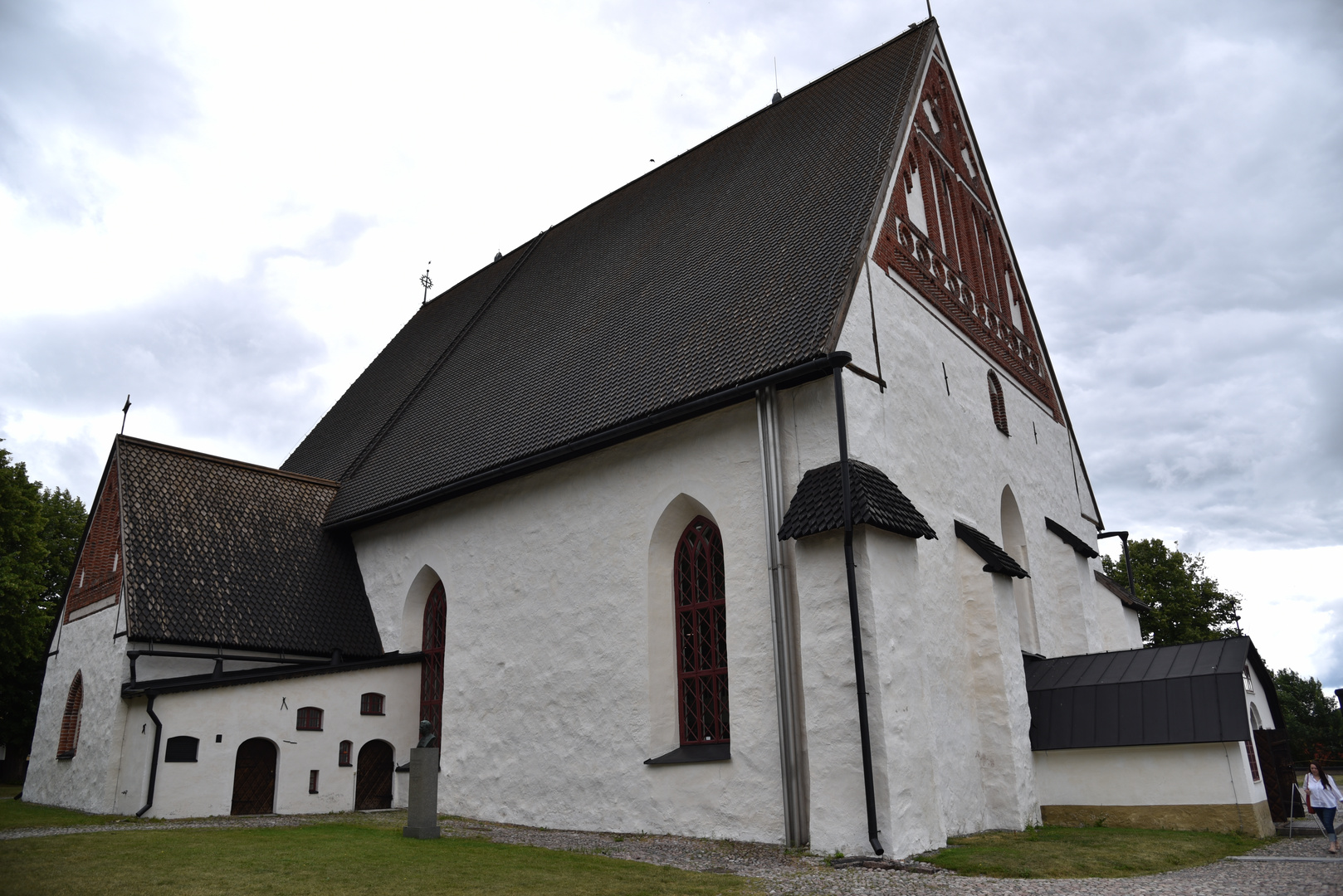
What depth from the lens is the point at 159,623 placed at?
1428 centimetres

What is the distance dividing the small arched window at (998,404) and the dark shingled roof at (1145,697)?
4019 mm

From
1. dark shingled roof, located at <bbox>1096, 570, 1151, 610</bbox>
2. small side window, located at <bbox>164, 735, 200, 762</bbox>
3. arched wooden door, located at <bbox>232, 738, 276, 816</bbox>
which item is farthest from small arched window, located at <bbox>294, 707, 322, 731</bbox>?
dark shingled roof, located at <bbox>1096, 570, 1151, 610</bbox>

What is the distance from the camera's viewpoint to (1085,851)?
9.41 m

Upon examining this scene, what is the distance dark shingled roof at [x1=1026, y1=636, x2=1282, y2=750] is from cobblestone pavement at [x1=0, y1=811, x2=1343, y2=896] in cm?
148

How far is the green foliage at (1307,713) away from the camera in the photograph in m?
46.4

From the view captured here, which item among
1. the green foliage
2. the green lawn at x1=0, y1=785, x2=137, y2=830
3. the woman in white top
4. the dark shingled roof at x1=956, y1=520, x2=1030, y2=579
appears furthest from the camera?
the green foliage

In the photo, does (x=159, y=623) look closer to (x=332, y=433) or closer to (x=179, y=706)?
(x=179, y=706)

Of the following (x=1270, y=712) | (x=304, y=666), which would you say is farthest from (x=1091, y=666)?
(x=304, y=666)

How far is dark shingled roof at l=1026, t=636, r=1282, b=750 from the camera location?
11.3 metres

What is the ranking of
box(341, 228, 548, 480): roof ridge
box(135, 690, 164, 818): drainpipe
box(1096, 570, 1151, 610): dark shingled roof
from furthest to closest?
box(341, 228, 548, 480): roof ridge
box(1096, 570, 1151, 610): dark shingled roof
box(135, 690, 164, 818): drainpipe

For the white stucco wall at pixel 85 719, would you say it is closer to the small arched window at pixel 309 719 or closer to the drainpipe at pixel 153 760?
the drainpipe at pixel 153 760

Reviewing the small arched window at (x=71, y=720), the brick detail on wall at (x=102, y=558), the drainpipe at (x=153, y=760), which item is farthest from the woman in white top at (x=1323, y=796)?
the small arched window at (x=71, y=720)

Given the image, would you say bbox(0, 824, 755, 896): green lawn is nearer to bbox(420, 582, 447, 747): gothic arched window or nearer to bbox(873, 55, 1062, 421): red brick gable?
bbox(420, 582, 447, 747): gothic arched window

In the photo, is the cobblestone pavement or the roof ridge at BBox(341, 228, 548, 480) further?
the roof ridge at BBox(341, 228, 548, 480)
